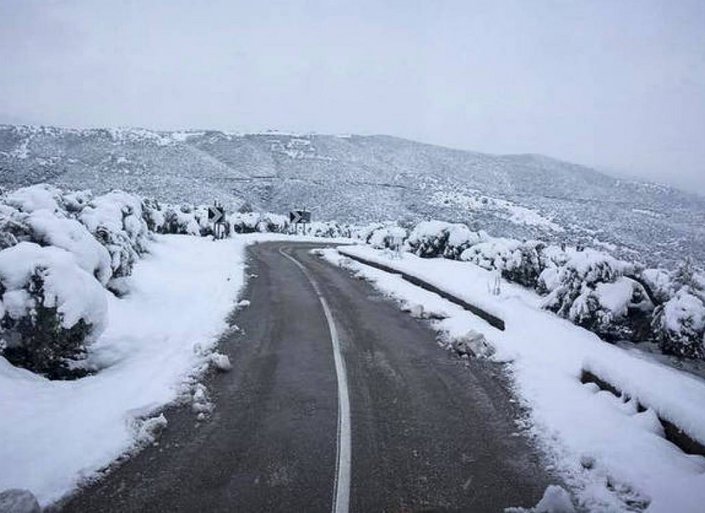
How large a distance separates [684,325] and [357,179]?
11561cm


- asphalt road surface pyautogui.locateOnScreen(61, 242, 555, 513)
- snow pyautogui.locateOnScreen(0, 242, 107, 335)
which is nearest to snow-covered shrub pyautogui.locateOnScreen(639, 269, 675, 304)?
asphalt road surface pyautogui.locateOnScreen(61, 242, 555, 513)

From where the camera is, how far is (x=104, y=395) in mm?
6562

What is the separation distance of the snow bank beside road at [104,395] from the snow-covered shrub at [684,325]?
783 cm

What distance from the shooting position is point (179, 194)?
90.8 meters

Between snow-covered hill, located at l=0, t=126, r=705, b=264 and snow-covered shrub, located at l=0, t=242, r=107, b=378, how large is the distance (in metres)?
63.7

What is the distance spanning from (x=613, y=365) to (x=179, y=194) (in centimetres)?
9018

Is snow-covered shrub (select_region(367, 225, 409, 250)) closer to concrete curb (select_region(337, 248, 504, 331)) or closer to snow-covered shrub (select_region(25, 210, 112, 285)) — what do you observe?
concrete curb (select_region(337, 248, 504, 331))

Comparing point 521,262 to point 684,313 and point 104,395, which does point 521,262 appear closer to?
point 684,313

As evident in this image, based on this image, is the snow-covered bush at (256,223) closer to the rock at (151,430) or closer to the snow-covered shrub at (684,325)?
the snow-covered shrub at (684,325)

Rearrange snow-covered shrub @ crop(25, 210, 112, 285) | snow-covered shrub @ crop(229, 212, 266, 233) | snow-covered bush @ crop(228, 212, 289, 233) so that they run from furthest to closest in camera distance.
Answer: snow-covered bush @ crop(228, 212, 289, 233) < snow-covered shrub @ crop(229, 212, 266, 233) < snow-covered shrub @ crop(25, 210, 112, 285)

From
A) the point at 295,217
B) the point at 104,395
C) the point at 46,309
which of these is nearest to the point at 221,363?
the point at 104,395

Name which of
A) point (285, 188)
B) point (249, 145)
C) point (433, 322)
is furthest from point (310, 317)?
point (249, 145)

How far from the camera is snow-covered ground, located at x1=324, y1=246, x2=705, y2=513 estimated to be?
476 centimetres

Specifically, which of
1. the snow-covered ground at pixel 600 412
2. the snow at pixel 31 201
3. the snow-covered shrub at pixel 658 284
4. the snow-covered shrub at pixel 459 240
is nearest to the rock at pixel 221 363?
the snow-covered ground at pixel 600 412
